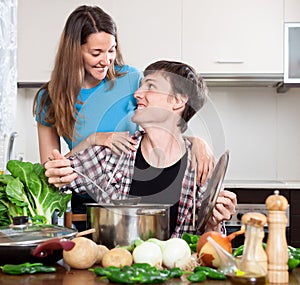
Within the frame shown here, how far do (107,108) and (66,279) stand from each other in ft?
3.67

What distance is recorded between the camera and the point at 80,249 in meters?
1.28

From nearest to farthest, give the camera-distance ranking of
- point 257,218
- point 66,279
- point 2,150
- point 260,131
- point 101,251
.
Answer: point 257,218 < point 66,279 < point 101,251 < point 2,150 < point 260,131

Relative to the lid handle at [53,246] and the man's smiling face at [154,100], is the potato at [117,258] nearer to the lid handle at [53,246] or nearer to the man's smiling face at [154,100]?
the lid handle at [53,246]

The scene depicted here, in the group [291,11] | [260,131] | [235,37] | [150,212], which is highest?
[291,11]

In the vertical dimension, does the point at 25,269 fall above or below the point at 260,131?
below

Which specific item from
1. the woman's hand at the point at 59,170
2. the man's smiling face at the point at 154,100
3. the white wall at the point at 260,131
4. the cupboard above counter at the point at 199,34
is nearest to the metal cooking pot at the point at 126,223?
the woman's hand at the point at 59,170

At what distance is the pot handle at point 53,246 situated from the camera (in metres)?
1.24

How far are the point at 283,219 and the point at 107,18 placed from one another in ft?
4.29

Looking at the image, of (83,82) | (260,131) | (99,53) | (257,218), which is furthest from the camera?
(260,131)

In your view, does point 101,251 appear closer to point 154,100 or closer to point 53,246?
point 53,246

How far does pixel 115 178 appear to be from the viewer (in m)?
1.95

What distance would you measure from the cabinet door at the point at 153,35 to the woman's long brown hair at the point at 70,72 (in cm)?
142

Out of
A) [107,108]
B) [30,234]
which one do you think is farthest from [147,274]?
[107,108]

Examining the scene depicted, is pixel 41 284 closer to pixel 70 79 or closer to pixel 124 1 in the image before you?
pixel 70 79
